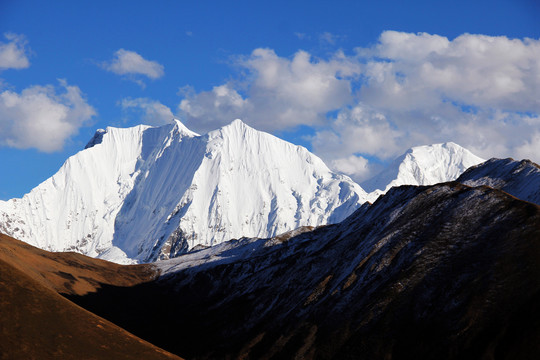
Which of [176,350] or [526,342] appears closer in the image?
[526,342]

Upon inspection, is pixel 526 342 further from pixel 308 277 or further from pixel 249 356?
pixel 308 277

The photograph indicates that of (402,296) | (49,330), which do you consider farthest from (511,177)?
(49,330)

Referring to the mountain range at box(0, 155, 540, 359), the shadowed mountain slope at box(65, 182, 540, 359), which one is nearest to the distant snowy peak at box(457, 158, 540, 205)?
the mountain range at box(0, 155, 540, 359)

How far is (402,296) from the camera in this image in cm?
10756

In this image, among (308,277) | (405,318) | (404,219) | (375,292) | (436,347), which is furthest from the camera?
(308,277)

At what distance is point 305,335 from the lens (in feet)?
378

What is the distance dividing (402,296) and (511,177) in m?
77.2

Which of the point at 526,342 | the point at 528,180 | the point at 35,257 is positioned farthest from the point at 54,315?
the point at 528,180

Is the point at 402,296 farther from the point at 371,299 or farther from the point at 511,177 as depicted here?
the point at 511,177

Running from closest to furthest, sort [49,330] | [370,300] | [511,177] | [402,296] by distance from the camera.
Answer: [49,330], [402,296], [370,300], [511,177]

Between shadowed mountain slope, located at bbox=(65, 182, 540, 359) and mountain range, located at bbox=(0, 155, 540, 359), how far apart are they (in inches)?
10.9

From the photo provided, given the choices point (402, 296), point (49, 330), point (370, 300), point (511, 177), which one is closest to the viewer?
point (49, 330)

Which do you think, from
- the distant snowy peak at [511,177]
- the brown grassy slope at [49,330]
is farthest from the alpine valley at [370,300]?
the distant snowy peak at [511,177]

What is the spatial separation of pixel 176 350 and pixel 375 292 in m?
53.5
